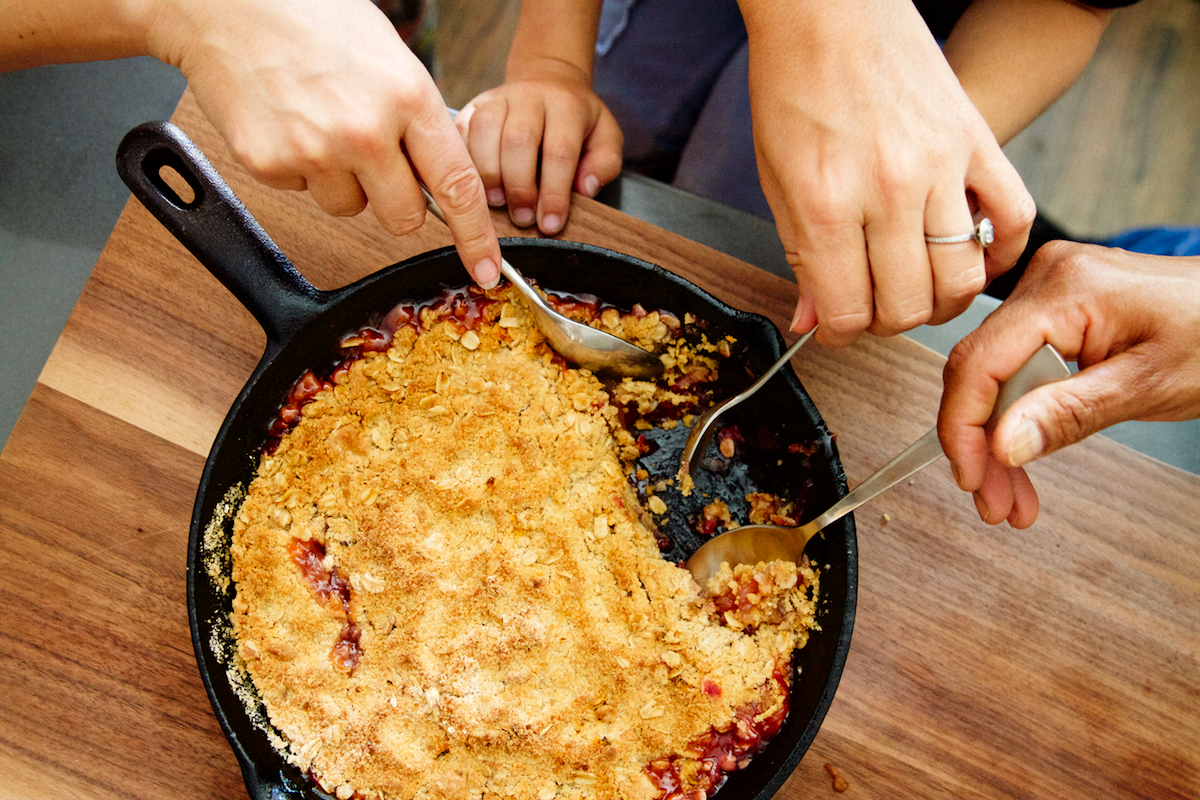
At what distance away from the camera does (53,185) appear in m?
1.73

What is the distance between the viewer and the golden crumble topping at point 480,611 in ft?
3.72

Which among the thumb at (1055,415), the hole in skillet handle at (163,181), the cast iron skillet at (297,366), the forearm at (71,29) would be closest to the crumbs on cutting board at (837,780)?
the cast iron skillet at (297,366)

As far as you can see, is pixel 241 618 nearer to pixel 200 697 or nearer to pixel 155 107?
pixel 200 697

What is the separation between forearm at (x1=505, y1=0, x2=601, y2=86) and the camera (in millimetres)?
1453

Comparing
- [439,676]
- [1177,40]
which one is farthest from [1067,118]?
[439,676]

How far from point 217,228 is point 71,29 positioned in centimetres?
35

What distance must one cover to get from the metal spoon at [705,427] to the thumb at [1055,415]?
34cm

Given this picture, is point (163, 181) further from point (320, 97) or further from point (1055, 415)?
point (1055, 415)

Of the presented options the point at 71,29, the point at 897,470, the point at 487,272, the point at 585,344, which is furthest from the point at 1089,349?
the point at 71,29

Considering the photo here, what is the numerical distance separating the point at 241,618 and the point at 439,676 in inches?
13.2

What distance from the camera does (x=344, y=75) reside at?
0.91 metres

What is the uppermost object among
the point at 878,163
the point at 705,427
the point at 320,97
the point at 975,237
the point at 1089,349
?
the point at 320,97

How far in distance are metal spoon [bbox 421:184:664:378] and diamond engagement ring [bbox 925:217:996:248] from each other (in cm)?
49

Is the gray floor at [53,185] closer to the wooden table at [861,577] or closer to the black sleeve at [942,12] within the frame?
the wooden table at [861,577]
